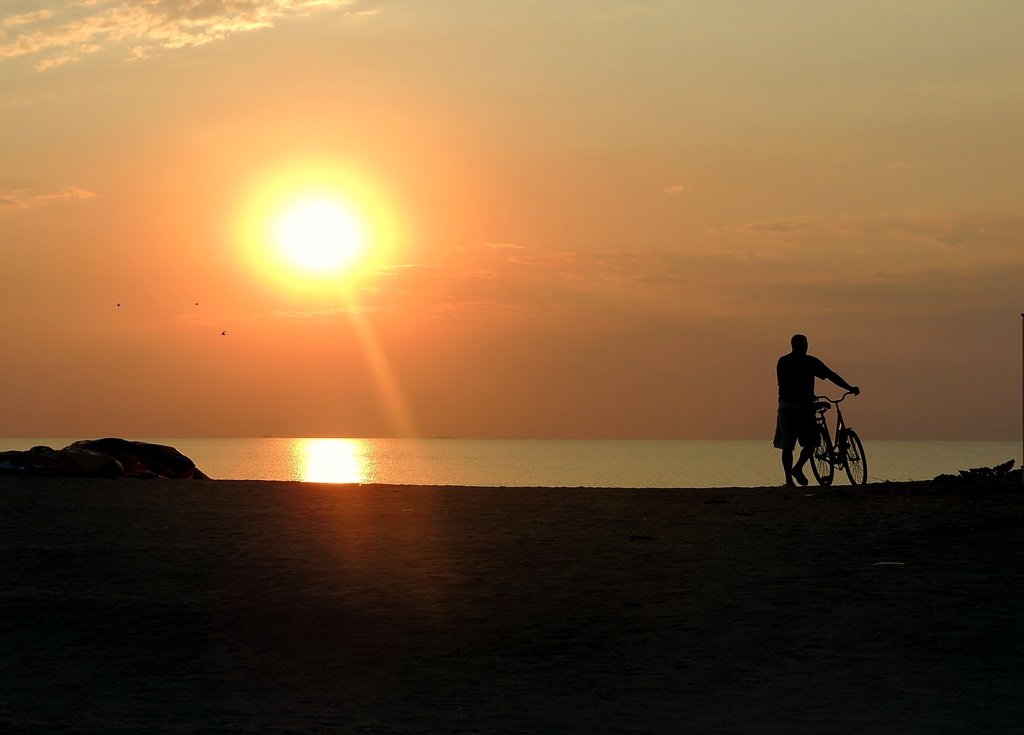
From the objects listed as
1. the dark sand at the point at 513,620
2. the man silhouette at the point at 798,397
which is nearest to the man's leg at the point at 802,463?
the man silhouette at the point at 798,397

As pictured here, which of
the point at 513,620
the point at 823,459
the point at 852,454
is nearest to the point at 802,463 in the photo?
the point at 823,459

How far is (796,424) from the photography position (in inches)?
780

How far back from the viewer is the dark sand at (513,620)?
7.06 m

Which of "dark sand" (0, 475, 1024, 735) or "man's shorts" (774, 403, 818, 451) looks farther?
"man's shorts" (774, 403, 818, 451)

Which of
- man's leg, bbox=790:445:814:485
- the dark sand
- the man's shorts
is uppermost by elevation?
the man's shorts

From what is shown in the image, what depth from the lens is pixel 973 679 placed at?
7.60 m

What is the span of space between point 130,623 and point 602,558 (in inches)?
173

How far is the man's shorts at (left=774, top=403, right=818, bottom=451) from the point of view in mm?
19750

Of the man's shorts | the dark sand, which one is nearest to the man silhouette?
the man's shorts

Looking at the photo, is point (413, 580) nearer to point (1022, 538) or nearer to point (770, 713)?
point (770, 713)

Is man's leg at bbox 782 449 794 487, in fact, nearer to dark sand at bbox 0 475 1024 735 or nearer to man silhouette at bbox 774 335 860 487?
man silhouette at bbox 774 335 860 487

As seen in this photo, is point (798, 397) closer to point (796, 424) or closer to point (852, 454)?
point (796, 424)

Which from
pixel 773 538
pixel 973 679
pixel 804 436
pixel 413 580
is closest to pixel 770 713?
pixel 973 679

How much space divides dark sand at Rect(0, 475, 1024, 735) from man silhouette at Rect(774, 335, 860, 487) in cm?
441
